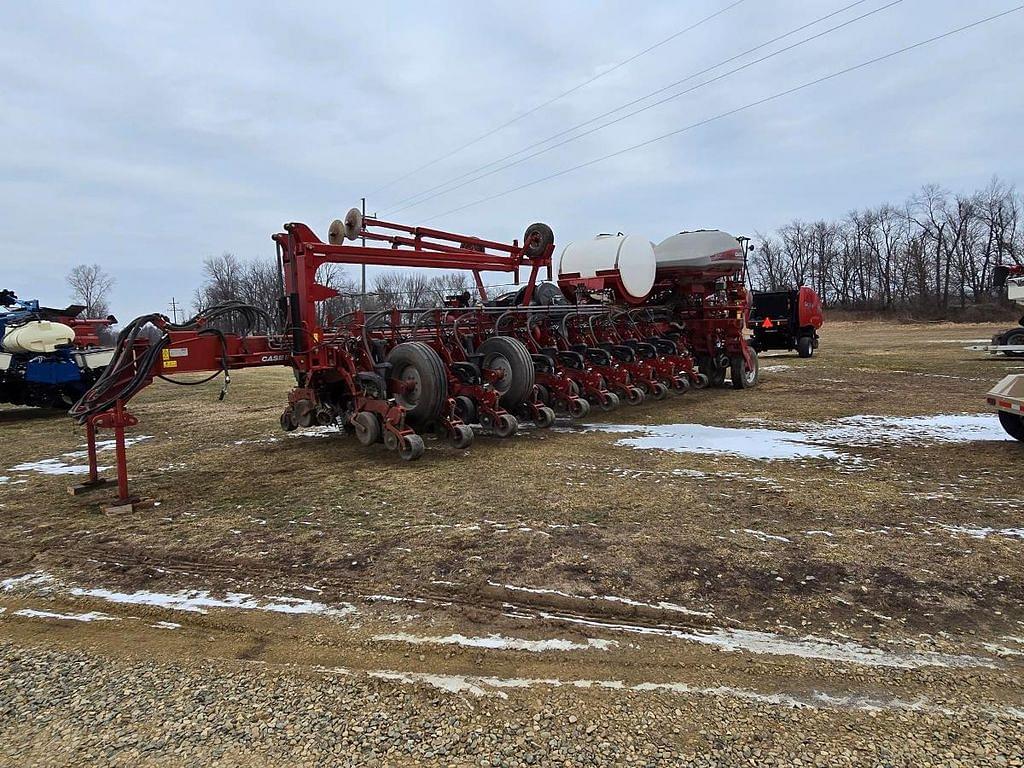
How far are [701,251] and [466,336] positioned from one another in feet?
17.6

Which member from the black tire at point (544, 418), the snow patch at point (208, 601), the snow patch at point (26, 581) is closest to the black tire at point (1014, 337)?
the black tire at point (544, 418)

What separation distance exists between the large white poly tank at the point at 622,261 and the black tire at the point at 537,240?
153cm

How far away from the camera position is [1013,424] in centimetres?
650

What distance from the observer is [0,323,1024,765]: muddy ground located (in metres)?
2.45

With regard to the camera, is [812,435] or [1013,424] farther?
[812,435]

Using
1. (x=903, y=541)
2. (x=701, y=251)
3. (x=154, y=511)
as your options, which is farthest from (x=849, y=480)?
(x=701, y=251)

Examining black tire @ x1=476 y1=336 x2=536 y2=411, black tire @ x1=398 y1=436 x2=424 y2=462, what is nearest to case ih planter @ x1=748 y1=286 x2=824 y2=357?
black tire @ x1=476 y1=336 x2=536 y2=411

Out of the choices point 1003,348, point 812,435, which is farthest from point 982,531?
point 1003,348

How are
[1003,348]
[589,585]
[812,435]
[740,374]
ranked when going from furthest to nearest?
[740,374] < [1003,348] < [812,435] < [589,585]

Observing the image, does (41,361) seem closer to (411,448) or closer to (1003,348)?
(411,448)

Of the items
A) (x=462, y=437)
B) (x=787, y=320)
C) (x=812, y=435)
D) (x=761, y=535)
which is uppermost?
(x=787, y=320)

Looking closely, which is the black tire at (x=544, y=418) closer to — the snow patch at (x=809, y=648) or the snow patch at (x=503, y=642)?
the snow patch at (x=809, y=648)

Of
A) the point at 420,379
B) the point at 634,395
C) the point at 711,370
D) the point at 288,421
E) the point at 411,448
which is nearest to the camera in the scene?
the point at 411,448

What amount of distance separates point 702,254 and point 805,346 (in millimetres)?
9849
